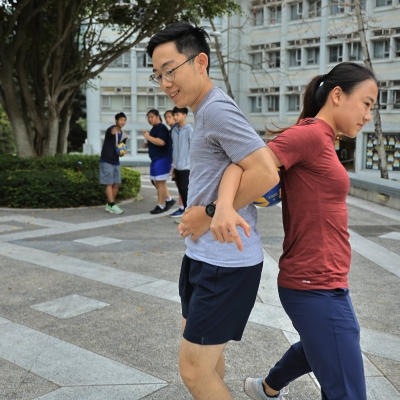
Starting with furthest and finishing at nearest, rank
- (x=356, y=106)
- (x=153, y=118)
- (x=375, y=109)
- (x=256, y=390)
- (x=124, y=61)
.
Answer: (x=124, y=61) < (x=375, y=109) < (x=153, y=118) < (x=256, y=390) < (x=356, y=106)

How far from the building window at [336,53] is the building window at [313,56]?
43.0 inches

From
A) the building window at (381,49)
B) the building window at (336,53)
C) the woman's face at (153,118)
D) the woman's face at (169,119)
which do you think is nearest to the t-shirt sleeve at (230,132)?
the woman's face at (169,119)

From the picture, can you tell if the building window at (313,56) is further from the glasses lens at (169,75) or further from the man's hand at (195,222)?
the man's hand at (195,222)

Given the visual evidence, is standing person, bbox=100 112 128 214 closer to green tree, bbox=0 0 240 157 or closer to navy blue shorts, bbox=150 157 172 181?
navy blue shorts, bbox=150 157 172 181

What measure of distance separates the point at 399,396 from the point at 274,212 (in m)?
8.43

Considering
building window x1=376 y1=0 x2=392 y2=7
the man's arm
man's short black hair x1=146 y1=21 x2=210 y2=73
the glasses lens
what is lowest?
the man's arm

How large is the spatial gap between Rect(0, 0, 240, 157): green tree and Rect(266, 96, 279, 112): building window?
2902 cm

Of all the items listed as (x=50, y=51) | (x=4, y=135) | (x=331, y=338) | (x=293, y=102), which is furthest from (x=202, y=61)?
(x=4, y=135)

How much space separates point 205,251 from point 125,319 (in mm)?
2561

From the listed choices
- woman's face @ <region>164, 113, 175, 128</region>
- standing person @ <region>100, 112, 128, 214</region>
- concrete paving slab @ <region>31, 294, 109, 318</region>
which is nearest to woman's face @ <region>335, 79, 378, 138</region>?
concrete paving slab @ <region>31, 294, 109, 318</region>

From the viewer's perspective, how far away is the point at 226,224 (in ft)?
6.35

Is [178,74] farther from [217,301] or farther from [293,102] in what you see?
[293,102]

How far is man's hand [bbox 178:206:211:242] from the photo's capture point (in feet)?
6.87

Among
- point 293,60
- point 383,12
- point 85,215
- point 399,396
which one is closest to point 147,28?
point 85,215
